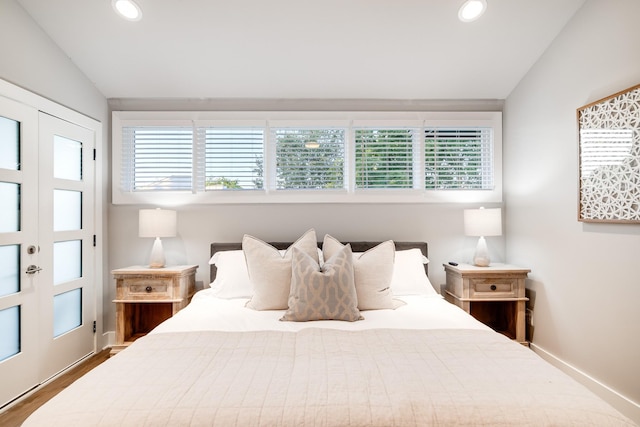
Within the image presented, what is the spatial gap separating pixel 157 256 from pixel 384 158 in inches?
87.6

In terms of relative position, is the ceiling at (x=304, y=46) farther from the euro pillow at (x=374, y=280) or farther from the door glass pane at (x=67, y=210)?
the euro pillow at (x=374, y=280)

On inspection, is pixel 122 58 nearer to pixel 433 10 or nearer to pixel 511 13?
pixel 433 10

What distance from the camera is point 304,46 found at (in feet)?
9.27

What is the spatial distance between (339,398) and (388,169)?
252 cm

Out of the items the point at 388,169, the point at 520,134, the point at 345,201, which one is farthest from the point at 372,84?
the point at 520,134

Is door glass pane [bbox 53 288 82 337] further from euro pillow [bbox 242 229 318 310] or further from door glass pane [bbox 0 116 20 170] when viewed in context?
euro pillow [bbox 242 229 318 310]

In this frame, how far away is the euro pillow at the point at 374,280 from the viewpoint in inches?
95.0

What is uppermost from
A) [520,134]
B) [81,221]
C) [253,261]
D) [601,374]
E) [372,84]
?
[372,84]

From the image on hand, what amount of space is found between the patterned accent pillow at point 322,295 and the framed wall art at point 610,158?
A: 168 centimetres

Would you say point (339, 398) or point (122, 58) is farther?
point (122, 58)

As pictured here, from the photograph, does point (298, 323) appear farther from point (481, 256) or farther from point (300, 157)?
point (481, 256)

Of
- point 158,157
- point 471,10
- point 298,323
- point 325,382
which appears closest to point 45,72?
point 158,157

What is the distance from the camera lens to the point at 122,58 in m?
2.90

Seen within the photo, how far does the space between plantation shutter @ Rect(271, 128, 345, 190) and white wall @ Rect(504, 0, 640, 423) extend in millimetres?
1638
